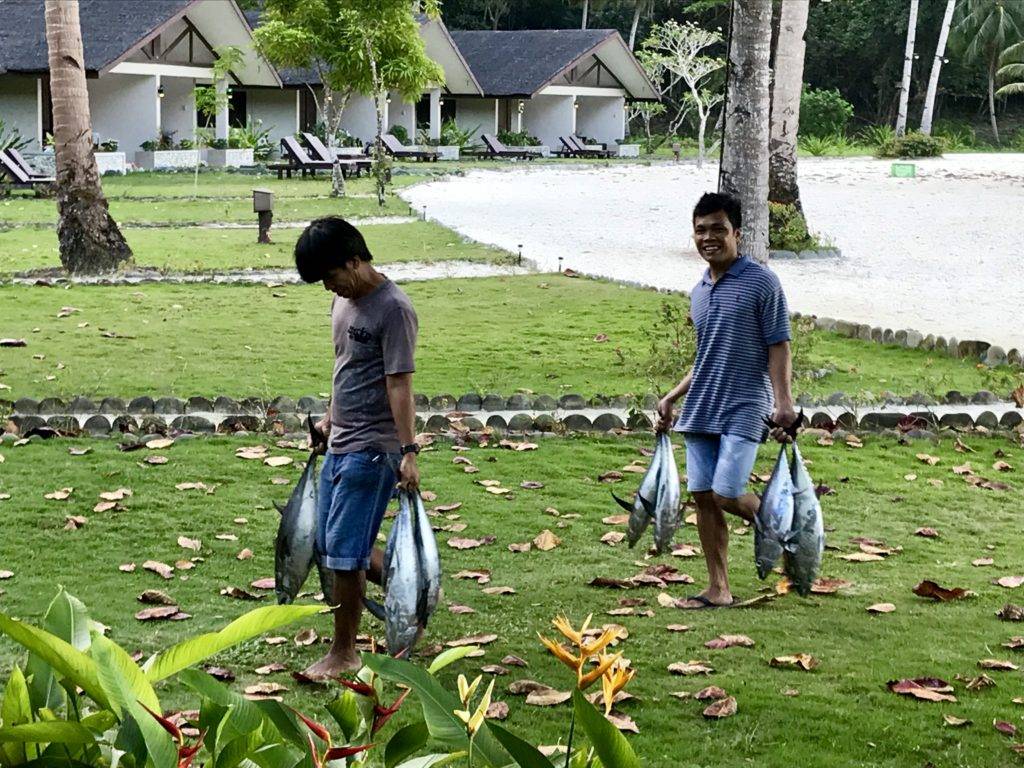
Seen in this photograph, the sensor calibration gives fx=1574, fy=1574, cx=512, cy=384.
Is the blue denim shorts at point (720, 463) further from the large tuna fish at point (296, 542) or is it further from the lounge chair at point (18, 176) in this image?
the lounge chair at point (18, 176)

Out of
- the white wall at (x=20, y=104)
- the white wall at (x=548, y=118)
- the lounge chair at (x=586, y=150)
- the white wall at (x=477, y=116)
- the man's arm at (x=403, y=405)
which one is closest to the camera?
the man's arm at (x=403, y=405)

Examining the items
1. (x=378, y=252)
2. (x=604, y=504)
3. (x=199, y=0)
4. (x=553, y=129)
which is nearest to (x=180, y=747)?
(x=604, y=504)

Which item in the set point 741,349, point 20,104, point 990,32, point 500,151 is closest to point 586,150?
point 500,151

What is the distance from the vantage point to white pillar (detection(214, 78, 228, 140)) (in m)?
39.2

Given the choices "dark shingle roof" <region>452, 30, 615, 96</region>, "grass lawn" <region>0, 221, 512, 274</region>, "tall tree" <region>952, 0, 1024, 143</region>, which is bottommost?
"grass lawn" <region>0, 221, 512, 274</region>

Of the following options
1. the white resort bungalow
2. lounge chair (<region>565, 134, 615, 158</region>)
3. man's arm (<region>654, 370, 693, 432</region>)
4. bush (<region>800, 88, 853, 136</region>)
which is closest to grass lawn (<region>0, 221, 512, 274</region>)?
man's arm (<region>654, 370, 693, 432</region>)

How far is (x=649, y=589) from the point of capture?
21.9 ft

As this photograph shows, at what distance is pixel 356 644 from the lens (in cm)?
579

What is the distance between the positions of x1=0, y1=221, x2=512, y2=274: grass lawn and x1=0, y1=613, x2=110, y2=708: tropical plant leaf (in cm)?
1591

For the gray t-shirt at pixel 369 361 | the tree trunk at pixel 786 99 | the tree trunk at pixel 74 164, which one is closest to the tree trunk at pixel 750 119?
the gray t-shirt at pixel 369 361

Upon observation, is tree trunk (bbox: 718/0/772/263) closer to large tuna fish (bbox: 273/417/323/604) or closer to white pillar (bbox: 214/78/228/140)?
large tuna fish (bbox: 273/417/323/604)

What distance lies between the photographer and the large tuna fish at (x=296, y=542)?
541 cm

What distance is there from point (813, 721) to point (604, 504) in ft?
11.1

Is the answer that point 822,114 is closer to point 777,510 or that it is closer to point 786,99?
point 786,99
